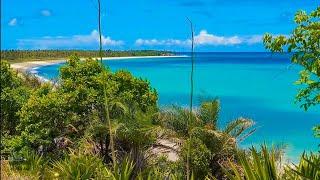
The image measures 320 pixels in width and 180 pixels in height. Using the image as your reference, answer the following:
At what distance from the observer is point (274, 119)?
131ft

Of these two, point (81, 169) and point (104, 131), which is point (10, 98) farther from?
point (81, 169)

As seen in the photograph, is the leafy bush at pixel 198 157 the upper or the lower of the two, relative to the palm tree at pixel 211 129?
lower

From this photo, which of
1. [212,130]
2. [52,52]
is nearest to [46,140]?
[212,130]

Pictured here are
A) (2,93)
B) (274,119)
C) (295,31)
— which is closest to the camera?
(295,31)

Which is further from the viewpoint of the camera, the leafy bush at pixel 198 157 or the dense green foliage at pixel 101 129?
the dense green foliage at pixel 101 129

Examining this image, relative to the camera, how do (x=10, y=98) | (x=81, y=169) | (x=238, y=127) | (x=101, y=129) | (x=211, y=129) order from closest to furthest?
(x=81, y=169), (x=211, y=129), (x=238, y=127), (x=101, y=129), (x=10, y=98)

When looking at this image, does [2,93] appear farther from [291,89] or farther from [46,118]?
[291,89]

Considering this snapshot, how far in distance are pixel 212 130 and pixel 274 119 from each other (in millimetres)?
25867

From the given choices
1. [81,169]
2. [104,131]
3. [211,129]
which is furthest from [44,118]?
[211,129]

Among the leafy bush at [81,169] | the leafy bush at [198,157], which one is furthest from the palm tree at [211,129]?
the leafy bush at [81,169]

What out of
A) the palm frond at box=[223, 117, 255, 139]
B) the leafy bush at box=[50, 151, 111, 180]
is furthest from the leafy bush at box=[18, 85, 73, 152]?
the palm frond at box=[223, 117, 255, 139]

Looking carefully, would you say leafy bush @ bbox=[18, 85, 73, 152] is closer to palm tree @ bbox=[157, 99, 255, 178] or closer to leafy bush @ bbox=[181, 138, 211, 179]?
palm tree @ bbox=[157, 99, 255, 178]

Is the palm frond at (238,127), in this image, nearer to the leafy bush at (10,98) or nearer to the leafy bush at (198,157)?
the leafy bush at (198,157)

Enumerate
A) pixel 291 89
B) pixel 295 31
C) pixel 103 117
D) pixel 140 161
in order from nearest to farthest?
pixel 295 31, pixel 140 161, pixel 103 117, pixel 291 89
